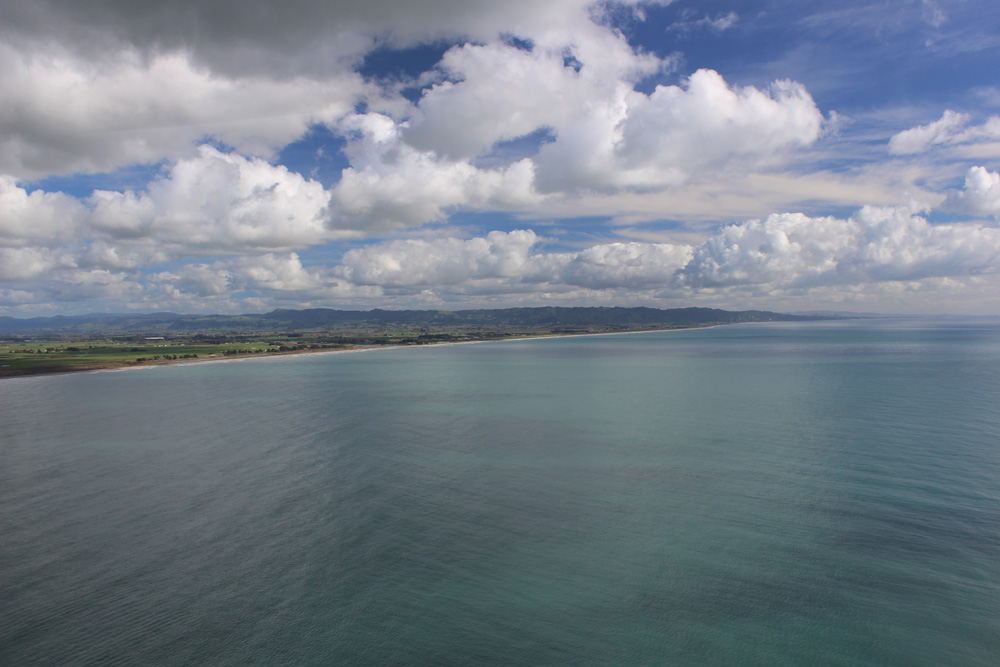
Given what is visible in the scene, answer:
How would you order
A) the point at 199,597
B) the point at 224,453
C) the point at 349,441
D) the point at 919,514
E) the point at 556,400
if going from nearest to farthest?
the point at 199,597
the point at 919,514
the point at 224,453
the point at 349,441
the point at 556,400

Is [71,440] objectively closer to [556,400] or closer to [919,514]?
[556,400]

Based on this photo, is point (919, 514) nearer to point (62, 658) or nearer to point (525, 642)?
point (525, 642)

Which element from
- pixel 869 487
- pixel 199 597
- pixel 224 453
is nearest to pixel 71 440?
pixel 224 453

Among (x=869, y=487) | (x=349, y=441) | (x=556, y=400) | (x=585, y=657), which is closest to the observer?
(x=585, y=657)

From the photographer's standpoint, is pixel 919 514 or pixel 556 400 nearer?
pixel 919 514

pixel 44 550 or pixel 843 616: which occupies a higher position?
pixel 44 550

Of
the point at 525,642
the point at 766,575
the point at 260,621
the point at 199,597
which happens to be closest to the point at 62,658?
the point at 199,597
